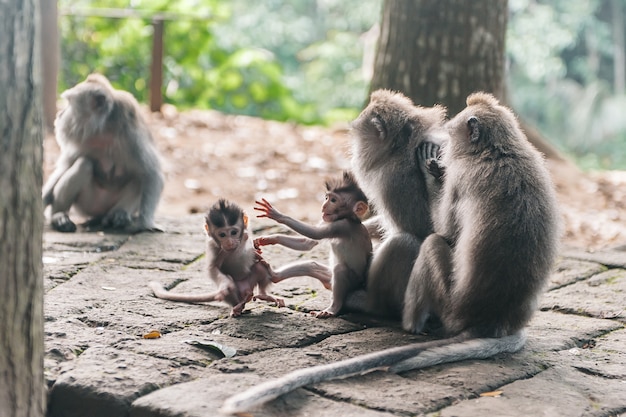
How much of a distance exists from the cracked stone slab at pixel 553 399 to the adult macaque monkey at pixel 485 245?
33 centimetres

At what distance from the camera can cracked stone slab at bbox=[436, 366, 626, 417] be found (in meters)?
3.66

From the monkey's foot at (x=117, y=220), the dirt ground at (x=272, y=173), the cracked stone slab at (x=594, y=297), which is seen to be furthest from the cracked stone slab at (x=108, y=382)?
the dirt ground at (x=272, y=173)

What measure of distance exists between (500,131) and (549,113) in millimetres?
15849


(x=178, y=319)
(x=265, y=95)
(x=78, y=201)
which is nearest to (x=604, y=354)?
(x=178, y=319)

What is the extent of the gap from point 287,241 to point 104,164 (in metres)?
2.86

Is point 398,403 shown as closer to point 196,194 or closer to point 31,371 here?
point 31,371

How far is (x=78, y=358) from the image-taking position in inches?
162

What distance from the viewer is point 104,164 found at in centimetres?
738

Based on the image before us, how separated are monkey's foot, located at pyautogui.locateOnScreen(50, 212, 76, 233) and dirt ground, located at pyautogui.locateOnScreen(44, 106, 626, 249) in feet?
3.07

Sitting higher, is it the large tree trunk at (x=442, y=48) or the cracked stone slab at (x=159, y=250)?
the large tree trunk at (x=442, y=48)

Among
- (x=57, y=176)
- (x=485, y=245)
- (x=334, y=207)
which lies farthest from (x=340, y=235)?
(x=57, y=176)

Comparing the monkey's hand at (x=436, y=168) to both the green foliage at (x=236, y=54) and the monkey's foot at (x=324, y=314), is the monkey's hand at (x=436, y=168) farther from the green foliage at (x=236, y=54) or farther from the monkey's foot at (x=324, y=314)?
the green foliage at (x=236, y=54)

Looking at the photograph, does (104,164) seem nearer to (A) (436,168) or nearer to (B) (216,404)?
(A) (436,168)

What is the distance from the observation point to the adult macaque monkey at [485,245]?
425 centimetres
